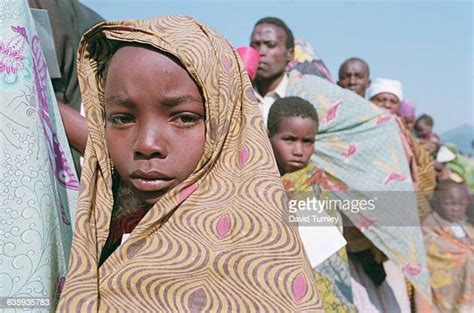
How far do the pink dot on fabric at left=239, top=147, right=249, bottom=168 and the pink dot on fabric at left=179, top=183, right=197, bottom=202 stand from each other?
4.1 inches

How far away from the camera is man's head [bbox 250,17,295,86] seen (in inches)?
169

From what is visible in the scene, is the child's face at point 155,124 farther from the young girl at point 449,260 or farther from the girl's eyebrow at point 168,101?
the young girl at point 449,260

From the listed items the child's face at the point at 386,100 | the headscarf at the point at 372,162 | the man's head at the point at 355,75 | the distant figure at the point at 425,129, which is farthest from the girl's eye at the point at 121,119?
the distant figure at the point at 425,129

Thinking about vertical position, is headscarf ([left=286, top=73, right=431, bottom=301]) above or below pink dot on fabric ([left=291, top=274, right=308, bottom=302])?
below

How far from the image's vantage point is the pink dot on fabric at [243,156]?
1.67m

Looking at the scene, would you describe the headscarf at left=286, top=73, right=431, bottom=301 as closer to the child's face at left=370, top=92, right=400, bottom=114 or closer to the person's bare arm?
the child's face at left=370, top=92, right=400, bottom=114

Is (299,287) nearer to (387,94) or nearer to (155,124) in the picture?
(155,124)

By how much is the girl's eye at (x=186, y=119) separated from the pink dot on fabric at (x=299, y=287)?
0.35m

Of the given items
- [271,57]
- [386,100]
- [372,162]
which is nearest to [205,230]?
[372,162]

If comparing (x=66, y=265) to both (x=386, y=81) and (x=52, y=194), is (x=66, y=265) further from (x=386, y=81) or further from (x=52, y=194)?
(x=386, y=81)

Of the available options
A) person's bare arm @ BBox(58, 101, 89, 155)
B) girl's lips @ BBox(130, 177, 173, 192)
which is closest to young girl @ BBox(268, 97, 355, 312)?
person's bare arm @ BBox(58, 101, 89, 155)

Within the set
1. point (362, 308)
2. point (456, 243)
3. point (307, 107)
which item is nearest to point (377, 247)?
point (362, 308)

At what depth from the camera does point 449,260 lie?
546 cm

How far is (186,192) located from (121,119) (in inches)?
7.9
